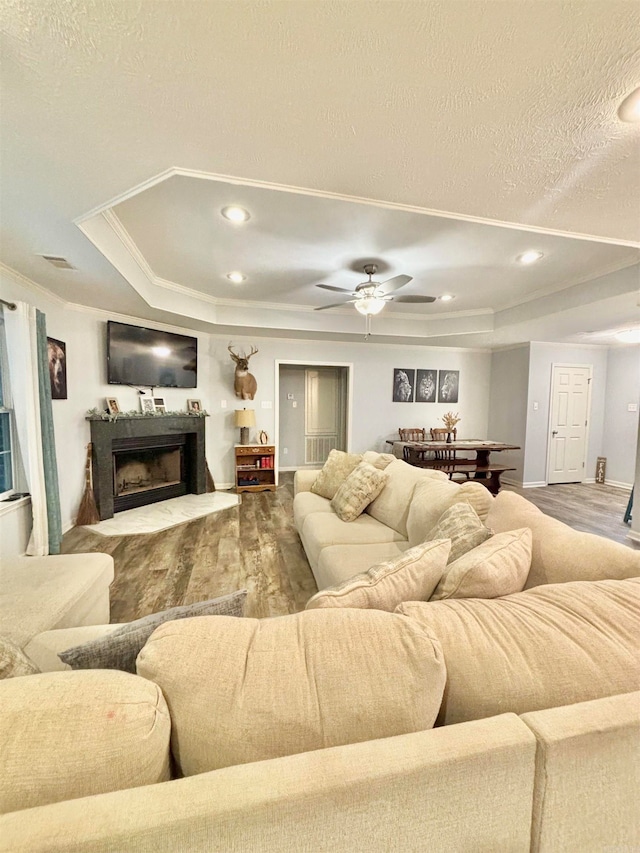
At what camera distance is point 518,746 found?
0.59 m

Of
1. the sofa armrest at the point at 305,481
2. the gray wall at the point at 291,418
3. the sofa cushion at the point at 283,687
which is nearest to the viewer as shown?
the sofa cushion at the point at 283,687

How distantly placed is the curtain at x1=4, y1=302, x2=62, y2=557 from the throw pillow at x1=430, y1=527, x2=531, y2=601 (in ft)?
10.3

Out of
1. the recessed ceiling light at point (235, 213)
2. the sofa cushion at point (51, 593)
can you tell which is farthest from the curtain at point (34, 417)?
the recessed ceiling light at point (235, 213)

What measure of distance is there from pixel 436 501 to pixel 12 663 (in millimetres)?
1770

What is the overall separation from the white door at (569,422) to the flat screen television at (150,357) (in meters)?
5.84

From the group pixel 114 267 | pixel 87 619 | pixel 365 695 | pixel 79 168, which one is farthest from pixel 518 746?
pixel 114 267

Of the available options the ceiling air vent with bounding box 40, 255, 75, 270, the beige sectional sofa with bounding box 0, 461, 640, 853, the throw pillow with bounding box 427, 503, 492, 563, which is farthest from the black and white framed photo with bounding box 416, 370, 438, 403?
the beige sectional sofa with bounding box 0, 461, 640, 853

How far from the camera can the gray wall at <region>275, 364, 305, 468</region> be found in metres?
6.45

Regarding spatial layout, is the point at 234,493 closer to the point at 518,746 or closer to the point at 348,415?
the point at 348,415

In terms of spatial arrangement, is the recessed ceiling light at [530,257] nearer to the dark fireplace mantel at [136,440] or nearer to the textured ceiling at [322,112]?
the textured ceiling at [322,112]

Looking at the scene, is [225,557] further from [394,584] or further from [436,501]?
[394,584]

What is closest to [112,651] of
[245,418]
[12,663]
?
[12,663]

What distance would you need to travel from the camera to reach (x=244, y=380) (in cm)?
511

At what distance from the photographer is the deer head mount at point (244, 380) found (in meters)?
5.02
